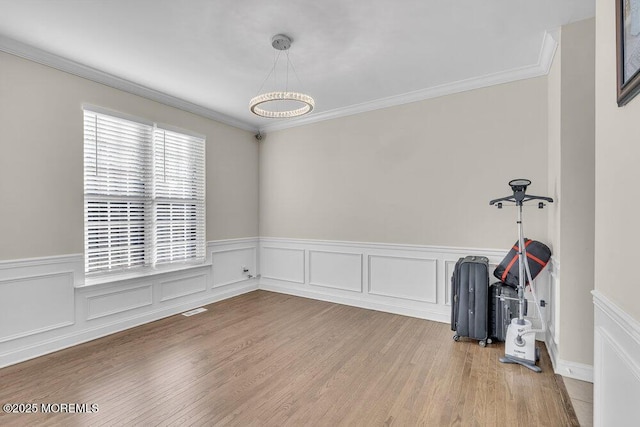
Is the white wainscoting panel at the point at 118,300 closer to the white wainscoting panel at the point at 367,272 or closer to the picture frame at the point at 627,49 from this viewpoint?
the white wainscoting panel at the point at 367,272

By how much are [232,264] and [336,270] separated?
1658mm

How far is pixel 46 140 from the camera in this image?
2.96m

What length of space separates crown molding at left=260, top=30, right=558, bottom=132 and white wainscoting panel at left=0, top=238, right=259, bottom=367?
2.84m

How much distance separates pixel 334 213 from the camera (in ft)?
15.2

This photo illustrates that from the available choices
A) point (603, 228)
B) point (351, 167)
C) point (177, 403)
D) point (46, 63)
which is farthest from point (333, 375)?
point (46, 63)

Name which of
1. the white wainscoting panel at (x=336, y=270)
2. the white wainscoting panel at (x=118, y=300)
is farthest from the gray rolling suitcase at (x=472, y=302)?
the white wainscoting panel at (x=118, y=300)

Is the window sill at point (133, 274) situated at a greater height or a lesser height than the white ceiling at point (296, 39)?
lesser

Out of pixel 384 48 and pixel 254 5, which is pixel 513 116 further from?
pixel 254 5

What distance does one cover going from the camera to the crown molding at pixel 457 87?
2903 millimetres

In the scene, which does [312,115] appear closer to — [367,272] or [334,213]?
[334,213]

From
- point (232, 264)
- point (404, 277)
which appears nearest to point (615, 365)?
point (404, 277)

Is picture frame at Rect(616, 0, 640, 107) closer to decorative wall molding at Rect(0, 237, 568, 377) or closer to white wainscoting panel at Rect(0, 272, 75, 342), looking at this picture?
decorative wall molding at Rect(0, 237, 568, 377)

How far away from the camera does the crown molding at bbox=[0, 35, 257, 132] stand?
2.74m

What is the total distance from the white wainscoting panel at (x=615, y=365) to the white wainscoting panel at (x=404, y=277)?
7.98ft
